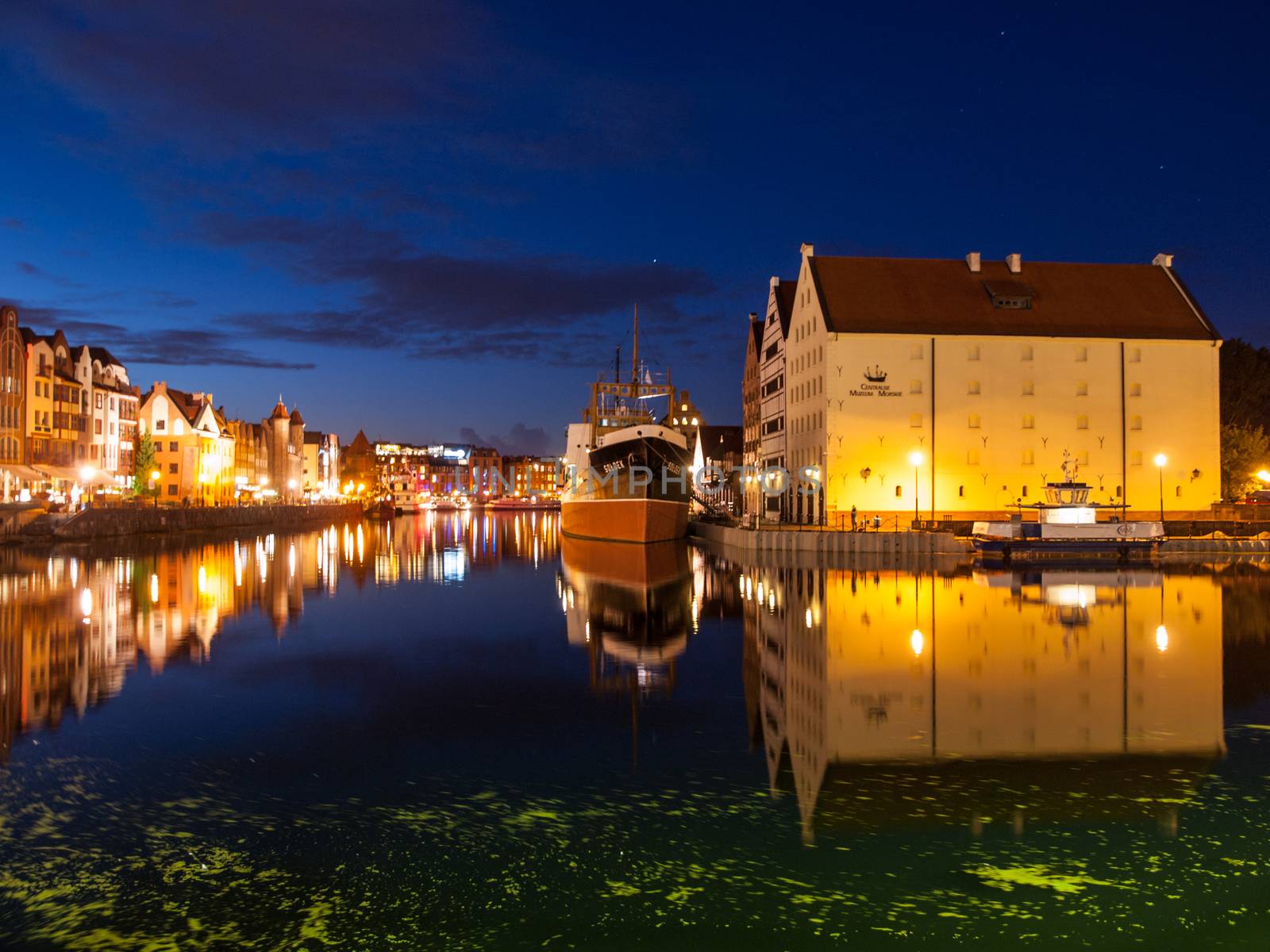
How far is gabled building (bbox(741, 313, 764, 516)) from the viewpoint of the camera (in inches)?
3381

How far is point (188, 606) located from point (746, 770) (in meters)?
21.2

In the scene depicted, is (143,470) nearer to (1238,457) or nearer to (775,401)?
(775,401)

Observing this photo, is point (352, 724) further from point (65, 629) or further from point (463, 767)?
point (65, 629)

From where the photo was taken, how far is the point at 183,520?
7719 centimetres

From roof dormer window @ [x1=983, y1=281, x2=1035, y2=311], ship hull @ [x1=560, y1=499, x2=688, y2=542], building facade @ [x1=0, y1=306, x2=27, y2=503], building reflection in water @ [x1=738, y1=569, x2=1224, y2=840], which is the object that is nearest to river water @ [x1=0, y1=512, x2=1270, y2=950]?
building reflection in water @ [x1=738, y1=569, x2=1224, y2=840]

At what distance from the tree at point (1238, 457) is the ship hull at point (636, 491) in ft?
108

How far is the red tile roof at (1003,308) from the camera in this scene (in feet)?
190

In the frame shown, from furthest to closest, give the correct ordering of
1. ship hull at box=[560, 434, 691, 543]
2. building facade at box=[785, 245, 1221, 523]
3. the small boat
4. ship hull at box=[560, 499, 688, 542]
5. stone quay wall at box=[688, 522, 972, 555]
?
ship hull at box=[560, 499, 688, 542] → ship hull at box=[560, 434, 691, 543] → building facade at box=[785, 245, 1221, 523] → stone quay wall at box=[688, 522, 972, 555] → the small boat

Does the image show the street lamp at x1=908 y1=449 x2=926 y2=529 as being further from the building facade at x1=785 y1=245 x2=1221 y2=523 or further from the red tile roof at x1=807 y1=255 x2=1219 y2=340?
the red tile roof at x1=807 y1=255 x2=1219 y2=340

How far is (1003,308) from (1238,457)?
1898cm

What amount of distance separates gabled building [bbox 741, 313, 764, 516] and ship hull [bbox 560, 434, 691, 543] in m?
19.2

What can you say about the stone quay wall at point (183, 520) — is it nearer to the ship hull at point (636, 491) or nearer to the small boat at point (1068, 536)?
the ship hull at point (636, 491)

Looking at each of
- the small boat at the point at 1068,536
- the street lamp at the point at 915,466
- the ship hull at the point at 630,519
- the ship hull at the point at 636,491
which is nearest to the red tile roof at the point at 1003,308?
the street lamp at the point at 915,466

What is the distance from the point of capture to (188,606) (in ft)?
92.2
